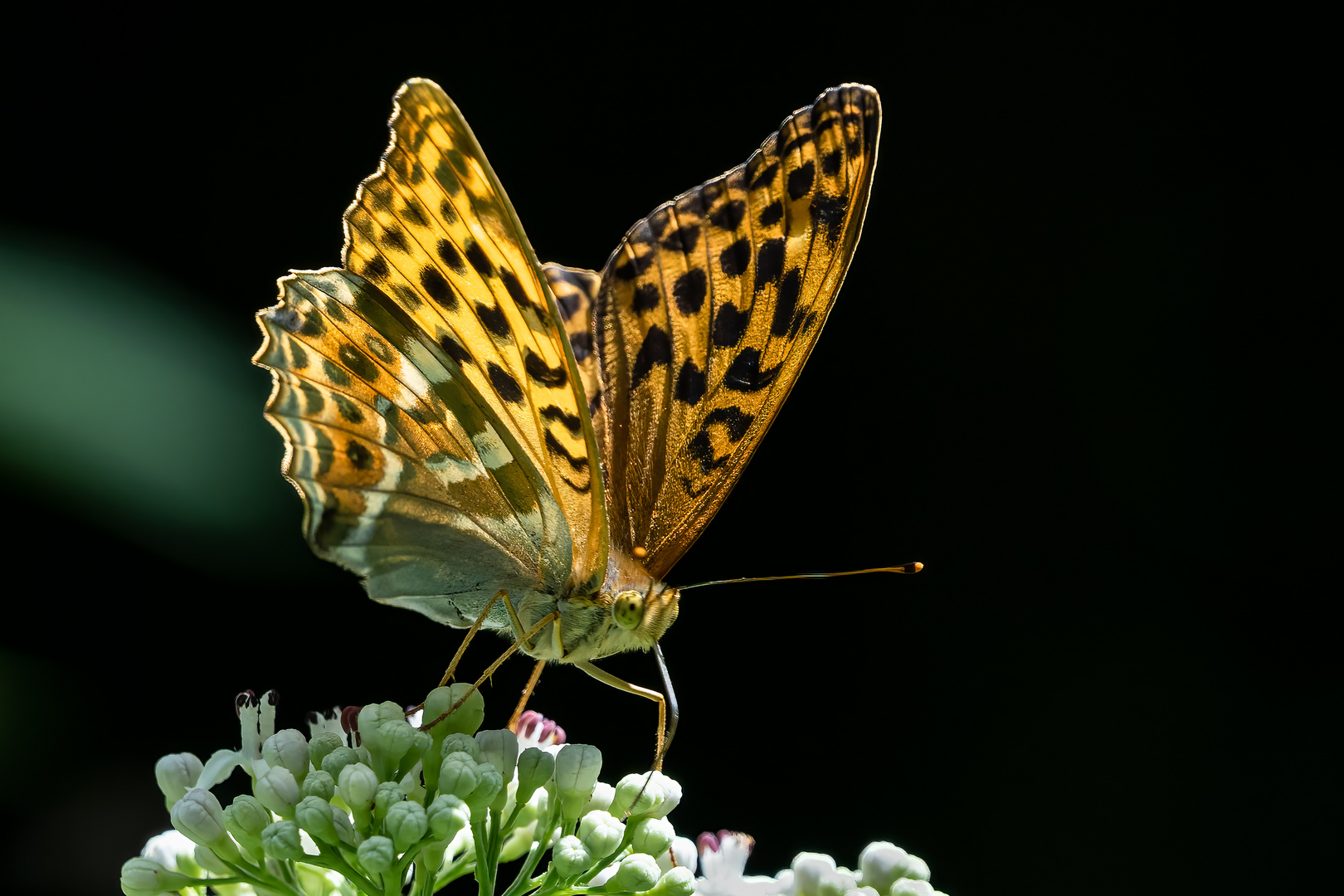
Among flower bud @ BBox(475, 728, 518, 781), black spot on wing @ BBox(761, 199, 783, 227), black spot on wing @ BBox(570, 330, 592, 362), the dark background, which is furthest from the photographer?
the dark background

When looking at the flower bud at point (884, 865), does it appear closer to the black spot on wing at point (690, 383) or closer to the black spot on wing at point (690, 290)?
the black spot on wing at point (690, 383)

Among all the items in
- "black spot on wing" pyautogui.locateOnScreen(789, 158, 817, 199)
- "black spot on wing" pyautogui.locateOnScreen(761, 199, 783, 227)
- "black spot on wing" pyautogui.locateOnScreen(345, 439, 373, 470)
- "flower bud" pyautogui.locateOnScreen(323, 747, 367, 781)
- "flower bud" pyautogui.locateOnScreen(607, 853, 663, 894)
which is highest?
"black spot on wing" pyautogui.locateOnScreen(789, 158, 817, 199)

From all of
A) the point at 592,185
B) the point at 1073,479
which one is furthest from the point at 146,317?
the point at 1073,479

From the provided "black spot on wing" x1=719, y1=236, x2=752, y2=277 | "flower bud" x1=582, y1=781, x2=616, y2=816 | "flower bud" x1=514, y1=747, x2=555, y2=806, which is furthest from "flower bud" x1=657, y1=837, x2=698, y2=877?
"black spot on wing" x1=719, y1=236, x2=752, y2=277

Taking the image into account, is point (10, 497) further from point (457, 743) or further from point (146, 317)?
point (457, 743)

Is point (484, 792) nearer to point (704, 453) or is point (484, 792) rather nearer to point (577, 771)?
point (577, 771)

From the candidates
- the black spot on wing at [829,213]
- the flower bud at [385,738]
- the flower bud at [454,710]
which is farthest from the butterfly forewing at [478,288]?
the black spot on wing at [829,213]

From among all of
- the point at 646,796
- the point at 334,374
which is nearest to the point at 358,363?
the point at 334,374

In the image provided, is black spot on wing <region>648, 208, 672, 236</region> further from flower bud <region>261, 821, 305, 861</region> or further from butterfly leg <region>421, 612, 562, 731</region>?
flower bud <region>261, 821, 305, 861</region>
